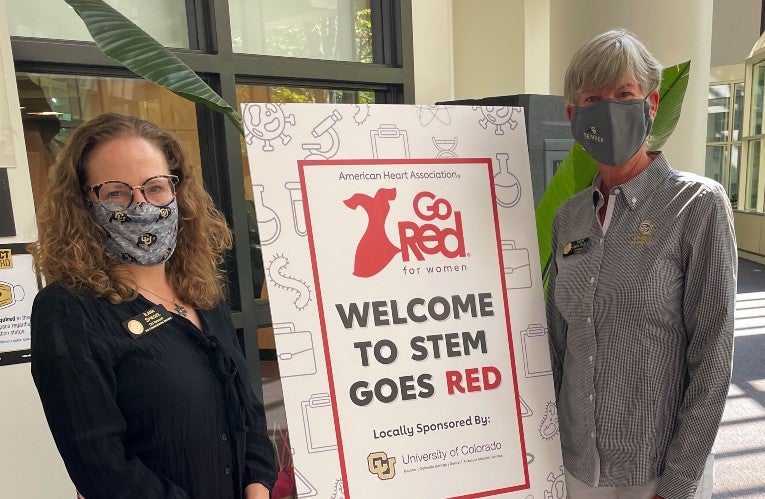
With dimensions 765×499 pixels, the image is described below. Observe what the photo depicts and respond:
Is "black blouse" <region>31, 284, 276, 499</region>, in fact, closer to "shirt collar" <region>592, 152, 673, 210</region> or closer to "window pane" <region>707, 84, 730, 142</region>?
"shirt collar" <region>592, 152, 673, 210</region>

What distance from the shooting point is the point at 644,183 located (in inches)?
46.8

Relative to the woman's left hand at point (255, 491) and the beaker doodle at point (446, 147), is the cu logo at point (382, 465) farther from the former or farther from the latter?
the beaker doodle at point (446, 147)

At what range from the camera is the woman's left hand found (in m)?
1.26

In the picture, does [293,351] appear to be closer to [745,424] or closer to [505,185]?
[505,185]

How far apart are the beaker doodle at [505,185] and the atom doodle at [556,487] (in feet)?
2.02

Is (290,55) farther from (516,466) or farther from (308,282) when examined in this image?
(516,466)

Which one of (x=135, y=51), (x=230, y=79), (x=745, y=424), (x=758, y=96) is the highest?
(x=758, y=96)

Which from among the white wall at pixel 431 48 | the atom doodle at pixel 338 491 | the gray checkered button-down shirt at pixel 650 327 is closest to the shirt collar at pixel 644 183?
the gray checkered button-down shirt at pixel 650 327

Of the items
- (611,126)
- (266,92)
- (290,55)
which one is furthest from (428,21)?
(611,126)

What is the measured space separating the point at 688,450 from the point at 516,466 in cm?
35

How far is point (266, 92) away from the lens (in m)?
2.74

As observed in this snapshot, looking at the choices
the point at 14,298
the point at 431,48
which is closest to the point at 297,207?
the point at 14,298

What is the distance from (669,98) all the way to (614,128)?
51cm

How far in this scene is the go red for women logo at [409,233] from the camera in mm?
1123
